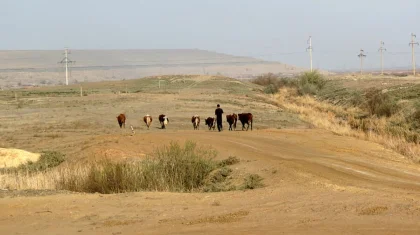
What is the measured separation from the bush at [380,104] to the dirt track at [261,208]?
31.4 meters

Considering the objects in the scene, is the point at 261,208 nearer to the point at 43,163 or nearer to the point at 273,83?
the point at 43,163

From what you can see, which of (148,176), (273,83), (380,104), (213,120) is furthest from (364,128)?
(273,83)

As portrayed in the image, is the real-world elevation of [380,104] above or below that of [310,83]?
below

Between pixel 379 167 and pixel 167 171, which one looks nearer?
pixel 167 171

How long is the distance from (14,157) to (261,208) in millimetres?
16200

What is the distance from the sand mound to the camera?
25994mm

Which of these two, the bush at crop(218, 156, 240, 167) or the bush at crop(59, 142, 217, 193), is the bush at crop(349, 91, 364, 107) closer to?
the bush at crop(218, 156, 240, 167)

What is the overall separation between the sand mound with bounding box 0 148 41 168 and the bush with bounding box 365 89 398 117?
3104cm

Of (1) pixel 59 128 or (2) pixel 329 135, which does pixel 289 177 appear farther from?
(1) pixel 59 128

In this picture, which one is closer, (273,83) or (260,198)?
(260,198)

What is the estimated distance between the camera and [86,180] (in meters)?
17.7

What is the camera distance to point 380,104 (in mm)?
53125

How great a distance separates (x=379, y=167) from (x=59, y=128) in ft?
76.4

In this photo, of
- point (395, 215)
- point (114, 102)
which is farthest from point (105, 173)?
point (114, 102)
